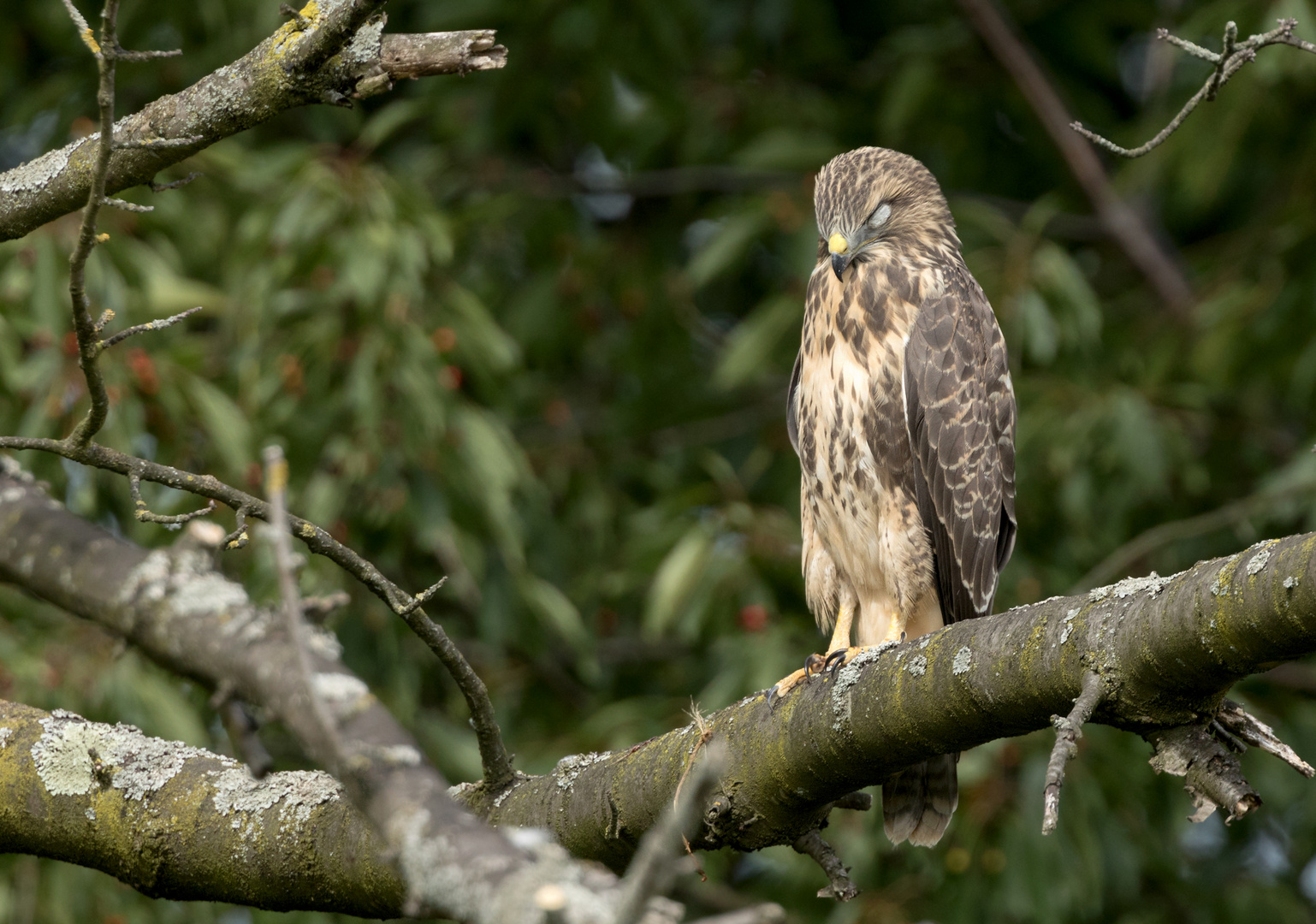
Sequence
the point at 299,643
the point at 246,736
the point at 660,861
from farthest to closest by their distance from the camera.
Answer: the point at 246,736 < the point at 299,643 < the point at 660,861

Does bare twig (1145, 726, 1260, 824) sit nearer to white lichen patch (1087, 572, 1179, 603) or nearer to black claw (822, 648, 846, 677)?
white lichen patch (1087, 572, 1179, 603)

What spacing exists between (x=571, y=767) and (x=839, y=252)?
1919mm

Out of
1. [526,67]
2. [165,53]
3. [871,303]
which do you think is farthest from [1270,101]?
[165,53]

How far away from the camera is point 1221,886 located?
5918 millimetres

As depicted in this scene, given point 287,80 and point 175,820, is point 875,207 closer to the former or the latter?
point 287,80

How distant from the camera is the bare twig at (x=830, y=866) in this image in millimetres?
2498

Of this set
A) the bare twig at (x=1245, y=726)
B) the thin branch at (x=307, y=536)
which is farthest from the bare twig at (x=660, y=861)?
the bare twig at (x=1245, y=726)

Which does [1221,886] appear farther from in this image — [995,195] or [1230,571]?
[1230,571]

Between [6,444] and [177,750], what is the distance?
672mm

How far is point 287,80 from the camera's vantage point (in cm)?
234

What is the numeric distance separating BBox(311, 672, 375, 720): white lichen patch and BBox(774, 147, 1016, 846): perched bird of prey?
6.64 feet

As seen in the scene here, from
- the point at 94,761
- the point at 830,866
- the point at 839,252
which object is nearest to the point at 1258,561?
the point at 830,866

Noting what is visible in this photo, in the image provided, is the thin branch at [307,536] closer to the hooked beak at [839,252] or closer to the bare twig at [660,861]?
the bare twig at [660,861]

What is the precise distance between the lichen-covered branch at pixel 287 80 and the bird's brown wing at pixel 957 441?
195 centimetres
